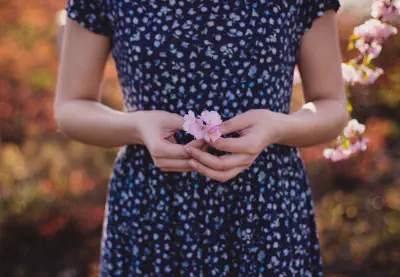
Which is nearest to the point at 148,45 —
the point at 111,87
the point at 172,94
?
the point at 172,94

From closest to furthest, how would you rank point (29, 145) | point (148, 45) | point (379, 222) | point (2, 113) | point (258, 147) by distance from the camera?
1. point (258, 147)
2. point (148, 45)
3. point (379, 222)
4. point (29, 145)
5. point (2, 113)

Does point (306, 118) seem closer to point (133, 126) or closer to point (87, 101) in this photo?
point (133, 126)

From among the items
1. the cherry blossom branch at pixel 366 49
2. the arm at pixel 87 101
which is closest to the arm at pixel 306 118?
the cherry blossom branch at pixel 366 49

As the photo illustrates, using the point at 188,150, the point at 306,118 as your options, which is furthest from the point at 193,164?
the point at 306,118

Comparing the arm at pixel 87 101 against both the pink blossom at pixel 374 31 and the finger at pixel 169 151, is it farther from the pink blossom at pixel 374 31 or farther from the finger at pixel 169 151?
the pink blossom at pixel 374 31

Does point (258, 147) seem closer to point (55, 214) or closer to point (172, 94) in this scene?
point (172, 94)

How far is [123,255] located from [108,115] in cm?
36

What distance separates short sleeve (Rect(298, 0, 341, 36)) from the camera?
1062 millimetres

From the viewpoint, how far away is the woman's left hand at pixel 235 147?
85 cm

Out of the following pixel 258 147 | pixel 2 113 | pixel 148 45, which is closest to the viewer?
pixel 258 147

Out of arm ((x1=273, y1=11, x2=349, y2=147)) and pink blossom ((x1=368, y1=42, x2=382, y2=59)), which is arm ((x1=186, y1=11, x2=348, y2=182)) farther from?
pink blossom ((x1=368, y1=42, x2=382, y2=59))

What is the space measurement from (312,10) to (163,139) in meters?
0.49

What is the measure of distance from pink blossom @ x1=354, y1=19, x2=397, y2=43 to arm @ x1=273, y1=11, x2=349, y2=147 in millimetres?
94

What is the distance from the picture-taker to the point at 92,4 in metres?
1.08
